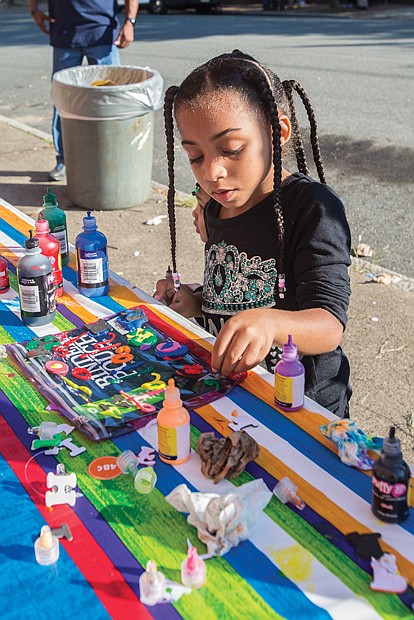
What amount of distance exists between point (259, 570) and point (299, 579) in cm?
7

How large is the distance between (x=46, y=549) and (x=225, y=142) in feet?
3.58

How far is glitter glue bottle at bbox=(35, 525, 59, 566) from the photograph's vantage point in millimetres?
1297

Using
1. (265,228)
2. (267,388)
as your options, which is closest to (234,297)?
(265,228)

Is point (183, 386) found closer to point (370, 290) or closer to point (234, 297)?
point (234, 297)

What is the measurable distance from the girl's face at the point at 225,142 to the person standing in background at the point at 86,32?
3.91m

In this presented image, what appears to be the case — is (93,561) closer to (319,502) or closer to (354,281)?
(319,502)

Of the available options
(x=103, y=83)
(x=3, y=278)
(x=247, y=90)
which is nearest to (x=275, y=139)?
(x=247, y=90)

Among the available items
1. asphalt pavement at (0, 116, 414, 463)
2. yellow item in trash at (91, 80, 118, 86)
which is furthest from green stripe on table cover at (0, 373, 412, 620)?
yellow item in trash at (91, 80, 118, 86)

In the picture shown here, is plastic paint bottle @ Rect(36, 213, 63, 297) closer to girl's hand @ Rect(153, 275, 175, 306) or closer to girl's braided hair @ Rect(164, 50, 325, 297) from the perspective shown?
girl's hand @ Rect(153, 275, 175, 306)

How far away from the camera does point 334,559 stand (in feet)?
4.20

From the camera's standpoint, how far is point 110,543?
1337 millimetres

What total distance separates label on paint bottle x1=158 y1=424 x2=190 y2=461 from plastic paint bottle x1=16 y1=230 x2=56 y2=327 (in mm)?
785

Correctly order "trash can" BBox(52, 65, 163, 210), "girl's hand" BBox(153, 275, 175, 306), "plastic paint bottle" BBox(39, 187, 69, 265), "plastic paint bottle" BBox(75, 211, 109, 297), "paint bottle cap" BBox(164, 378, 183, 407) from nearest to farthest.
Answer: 1. "paint bottle cap" BBox(164, 378, 183, 407)
2. "plastic paint bottle" BBox(75, 211, 109, 297)
3. "girl's hand" BBox(153, 275, 175, 306)
4. "plastic paint bottle" BBox(39, 187, 69, 265)
5. "trash can" BBox(52, 65, 163, 210)

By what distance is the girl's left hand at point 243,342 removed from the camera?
66.4 inches
